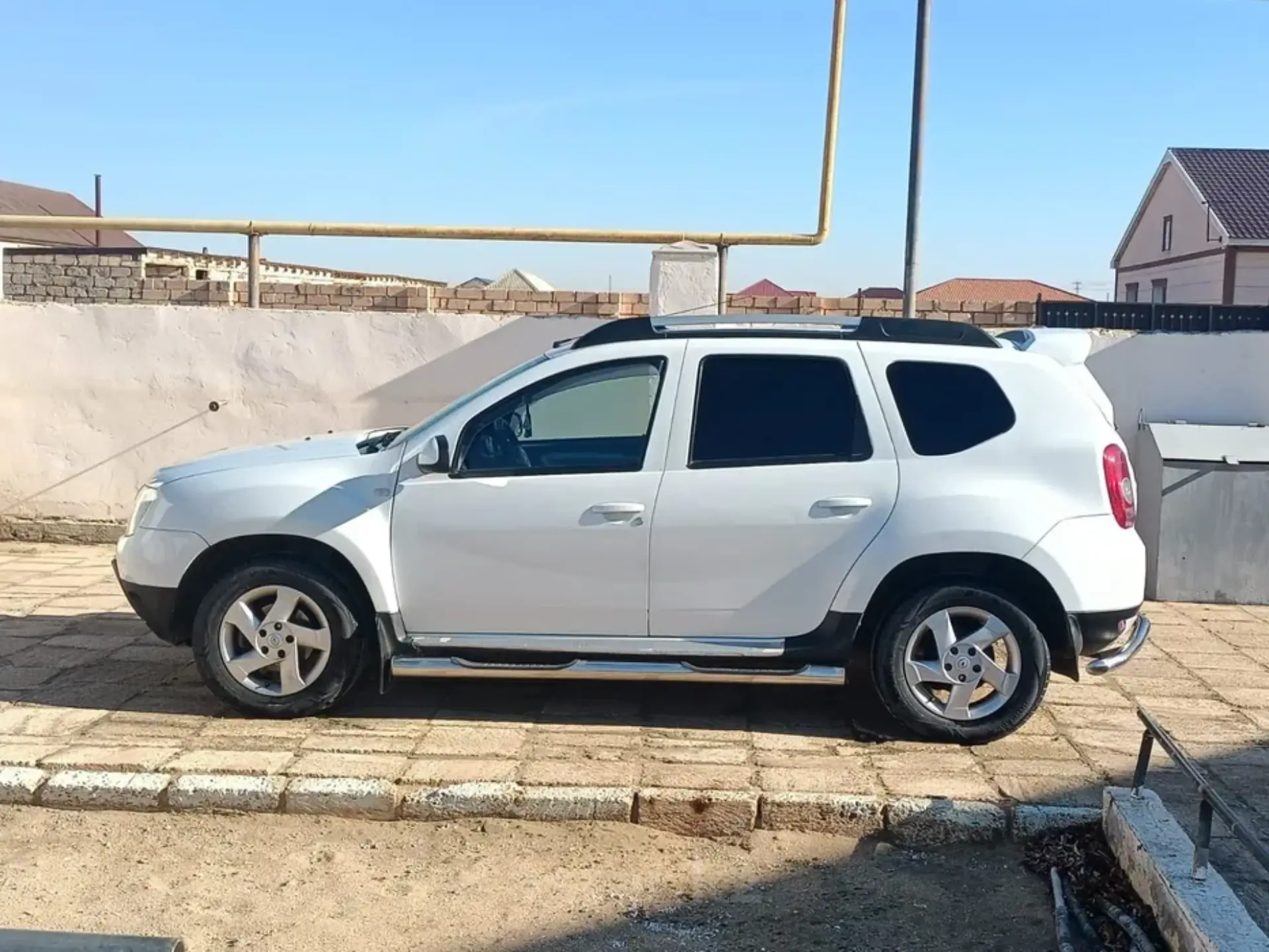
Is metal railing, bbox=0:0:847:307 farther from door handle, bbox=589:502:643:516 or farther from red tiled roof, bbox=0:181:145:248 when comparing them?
red tiled roof, bbox=0:181:145:248

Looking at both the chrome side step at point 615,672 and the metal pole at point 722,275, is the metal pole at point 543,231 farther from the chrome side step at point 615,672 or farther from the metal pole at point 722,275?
the chrome side step at point 615,672

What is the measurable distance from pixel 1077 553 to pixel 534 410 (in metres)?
2.43

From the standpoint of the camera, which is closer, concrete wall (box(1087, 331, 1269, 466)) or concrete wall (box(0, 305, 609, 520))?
concrete wall (box(1087, 331, 1269, 466))

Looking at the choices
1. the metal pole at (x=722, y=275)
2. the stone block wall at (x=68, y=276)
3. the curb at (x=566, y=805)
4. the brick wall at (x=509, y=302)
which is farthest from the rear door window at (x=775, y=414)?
the stone block wall at (x=68, y=276)

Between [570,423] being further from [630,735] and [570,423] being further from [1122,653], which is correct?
[1122,653]

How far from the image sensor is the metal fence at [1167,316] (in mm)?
10797

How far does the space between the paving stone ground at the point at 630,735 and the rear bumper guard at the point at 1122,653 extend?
0.40 meters

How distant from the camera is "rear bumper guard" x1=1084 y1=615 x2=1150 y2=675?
5172mm

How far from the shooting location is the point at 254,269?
9.57 metres

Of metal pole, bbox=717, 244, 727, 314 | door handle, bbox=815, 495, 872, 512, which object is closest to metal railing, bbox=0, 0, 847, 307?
metal pole, bbox=717, 244, 727, 314

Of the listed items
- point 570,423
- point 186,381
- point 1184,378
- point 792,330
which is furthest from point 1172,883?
point 186,381

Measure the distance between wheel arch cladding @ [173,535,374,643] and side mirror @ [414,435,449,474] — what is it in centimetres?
53

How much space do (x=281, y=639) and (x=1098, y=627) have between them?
139 inches

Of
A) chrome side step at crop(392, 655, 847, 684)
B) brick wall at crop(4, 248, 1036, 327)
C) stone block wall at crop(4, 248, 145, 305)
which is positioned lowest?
chrome side step at crop(392, 655, 847, 684)
